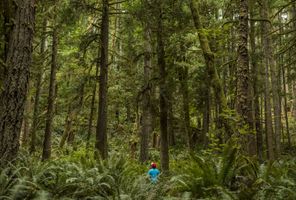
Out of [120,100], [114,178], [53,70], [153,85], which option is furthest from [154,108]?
[120,100]

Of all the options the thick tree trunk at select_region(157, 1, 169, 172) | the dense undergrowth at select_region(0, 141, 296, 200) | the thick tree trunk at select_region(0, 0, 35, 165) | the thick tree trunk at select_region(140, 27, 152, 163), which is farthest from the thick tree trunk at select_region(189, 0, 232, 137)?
the thick tree trunk at select_region(0, 0, 35, 165)

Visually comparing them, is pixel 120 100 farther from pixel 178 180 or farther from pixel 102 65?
pixel 178 180

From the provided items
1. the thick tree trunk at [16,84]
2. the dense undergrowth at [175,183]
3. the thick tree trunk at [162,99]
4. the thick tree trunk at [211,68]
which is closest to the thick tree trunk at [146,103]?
the thick tree trunk at [162,99]

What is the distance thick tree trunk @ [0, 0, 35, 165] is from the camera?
653cm

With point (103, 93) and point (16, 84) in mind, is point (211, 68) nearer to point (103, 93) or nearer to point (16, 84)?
point (103, 93)

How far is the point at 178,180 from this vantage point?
642 centimetres

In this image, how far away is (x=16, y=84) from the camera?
6641 mm

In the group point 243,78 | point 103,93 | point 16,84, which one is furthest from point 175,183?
point 103,93

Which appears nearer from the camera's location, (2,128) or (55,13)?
(2,128)

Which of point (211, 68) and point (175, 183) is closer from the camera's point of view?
point (175, 183)

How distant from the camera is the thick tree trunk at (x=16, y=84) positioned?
6527 millimetres

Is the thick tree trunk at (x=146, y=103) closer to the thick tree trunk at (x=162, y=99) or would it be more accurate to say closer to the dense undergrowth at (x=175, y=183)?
the thick tree trunk at (x=162, y=99)

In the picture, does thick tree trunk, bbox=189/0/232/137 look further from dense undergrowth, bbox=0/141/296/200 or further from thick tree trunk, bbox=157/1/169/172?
dense undergrowth, bbox=0/141/296/200

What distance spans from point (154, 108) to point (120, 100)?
25.0ft
